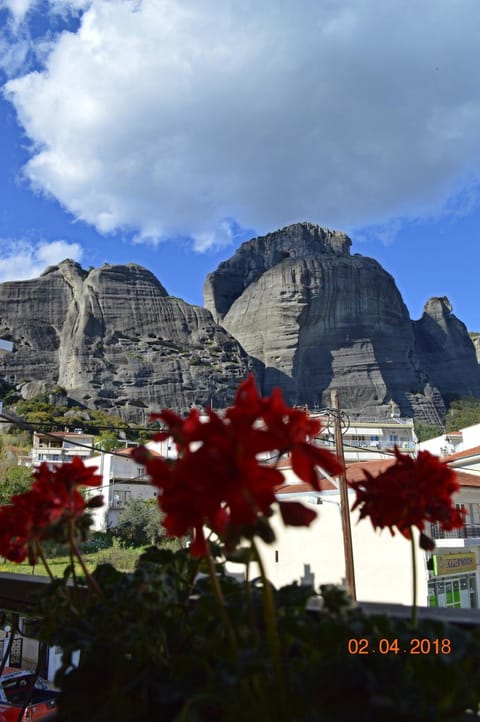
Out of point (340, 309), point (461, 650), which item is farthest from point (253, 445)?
point (340, 309)

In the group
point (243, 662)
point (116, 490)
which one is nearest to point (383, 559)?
point (243, 662)

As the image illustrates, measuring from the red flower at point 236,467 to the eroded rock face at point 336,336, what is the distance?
50.1 meters

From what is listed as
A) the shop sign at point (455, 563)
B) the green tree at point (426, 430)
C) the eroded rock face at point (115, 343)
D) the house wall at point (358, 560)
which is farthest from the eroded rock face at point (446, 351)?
the house wall at point (358, 560)

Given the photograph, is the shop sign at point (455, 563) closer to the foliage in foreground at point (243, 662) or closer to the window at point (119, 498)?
the foliage in foreground at point (243, 662)

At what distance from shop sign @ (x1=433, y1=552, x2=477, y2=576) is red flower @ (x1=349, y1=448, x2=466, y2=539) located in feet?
40.2

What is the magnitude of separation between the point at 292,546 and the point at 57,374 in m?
40.6

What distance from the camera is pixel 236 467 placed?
44cm

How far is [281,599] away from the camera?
27.1 inches

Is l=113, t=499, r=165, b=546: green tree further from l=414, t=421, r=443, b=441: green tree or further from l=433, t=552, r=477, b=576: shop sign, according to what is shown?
l=414, t=421, r=443, b=441: green tree

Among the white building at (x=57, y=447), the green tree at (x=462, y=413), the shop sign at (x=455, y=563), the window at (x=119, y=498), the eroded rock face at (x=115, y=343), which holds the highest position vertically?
the eroded rock face at (x=115, y=343)

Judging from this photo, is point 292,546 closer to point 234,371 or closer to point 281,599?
point 281,599

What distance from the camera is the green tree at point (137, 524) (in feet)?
61.9

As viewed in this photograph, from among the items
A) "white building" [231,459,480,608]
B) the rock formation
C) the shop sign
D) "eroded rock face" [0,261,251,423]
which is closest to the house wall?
"white building" [231,459,480,608]
